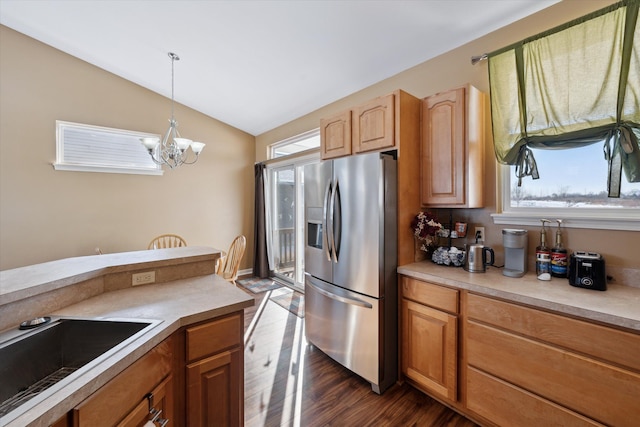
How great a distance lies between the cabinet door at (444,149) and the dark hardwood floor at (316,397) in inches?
57.7

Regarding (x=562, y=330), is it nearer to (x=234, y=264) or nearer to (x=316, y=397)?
(x=316, y=397)

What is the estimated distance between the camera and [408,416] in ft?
5.61

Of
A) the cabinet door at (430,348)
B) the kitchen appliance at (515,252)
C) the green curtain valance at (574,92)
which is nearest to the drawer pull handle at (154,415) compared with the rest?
the cabinet door at (430,348)

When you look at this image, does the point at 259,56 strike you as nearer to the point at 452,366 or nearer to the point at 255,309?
the point at 255,309

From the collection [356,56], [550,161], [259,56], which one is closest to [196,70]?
[259,56]

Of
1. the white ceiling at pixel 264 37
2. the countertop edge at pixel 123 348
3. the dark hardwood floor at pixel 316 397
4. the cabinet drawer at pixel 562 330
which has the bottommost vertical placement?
the dark hardwood floor at pixel 316 397

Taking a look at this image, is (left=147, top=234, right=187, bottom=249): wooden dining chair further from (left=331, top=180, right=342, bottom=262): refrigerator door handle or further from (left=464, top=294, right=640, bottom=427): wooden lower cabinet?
(left=464, top=294, right=640, bottom=427): wooden lower cabinet

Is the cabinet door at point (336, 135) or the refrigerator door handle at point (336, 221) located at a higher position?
the cabinet door at point (336, 135)

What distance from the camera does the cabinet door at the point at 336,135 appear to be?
235 cm

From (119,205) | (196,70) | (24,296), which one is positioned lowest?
(24,296)

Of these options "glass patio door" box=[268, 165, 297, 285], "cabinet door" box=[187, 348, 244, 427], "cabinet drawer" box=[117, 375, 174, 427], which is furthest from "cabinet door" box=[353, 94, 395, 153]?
"glass patio door" box=[268, 165, 297, 285]

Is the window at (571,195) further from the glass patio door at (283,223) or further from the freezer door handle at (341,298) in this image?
the glass patio door at (283,223)

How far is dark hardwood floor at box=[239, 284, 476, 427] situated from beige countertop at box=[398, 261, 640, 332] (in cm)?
88

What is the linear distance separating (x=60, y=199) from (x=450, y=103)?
4612mm
